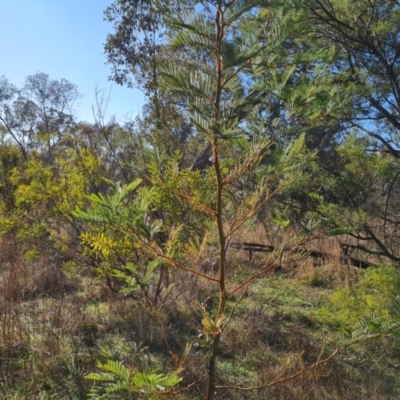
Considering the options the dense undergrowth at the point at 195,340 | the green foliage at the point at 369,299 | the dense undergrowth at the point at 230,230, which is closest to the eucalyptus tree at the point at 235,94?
the dense undergrowth at the point at 230,230

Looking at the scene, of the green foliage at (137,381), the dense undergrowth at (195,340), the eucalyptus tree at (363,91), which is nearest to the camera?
the green foliage at (137,381)

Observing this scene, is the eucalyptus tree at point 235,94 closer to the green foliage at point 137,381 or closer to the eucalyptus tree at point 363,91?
the green foliage at point 137,381

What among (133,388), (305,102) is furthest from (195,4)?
(133,388)

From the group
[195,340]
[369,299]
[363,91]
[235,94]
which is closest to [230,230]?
[235,94]

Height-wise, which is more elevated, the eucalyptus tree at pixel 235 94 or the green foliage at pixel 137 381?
the eucalyptus tree at pixel 235 94

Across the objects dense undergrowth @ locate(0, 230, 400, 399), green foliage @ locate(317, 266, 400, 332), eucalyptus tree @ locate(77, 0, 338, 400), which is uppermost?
eucalyptus tree @ locate(77, 0, 338, 400)

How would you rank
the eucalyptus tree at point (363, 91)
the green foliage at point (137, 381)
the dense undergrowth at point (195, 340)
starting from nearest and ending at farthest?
the green foliage at point (137, 381) < the dense undergrowth at point (195, 340) < the eucalyptus tree at point (363, 91)

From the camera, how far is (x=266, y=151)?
1338 millimetres

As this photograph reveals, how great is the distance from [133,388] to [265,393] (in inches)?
78.9

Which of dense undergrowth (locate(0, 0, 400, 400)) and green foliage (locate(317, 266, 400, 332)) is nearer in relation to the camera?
dense undergrowth (locate(0, 0, 400, 400))

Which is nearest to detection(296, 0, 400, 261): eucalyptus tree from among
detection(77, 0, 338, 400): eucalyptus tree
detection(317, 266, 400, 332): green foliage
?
detection(317, 266, 400, 332): green foliage

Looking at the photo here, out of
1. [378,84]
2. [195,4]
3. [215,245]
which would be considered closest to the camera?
[195,4]

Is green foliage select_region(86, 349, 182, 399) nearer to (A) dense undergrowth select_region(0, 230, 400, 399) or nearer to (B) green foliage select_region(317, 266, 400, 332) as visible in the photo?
(A) dense undergrowth select_region(0, 230, 400, 399)

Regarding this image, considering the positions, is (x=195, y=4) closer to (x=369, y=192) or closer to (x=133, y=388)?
(x=133, y=388)
